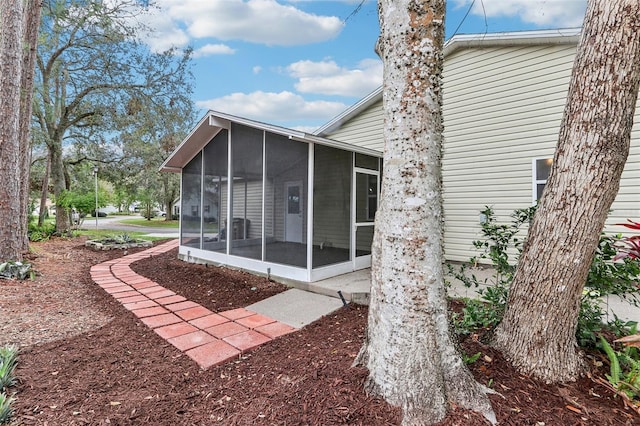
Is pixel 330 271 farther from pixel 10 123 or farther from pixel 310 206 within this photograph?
pixel 10 123

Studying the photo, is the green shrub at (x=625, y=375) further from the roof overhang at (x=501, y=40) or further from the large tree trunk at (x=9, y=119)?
the large tree trunk at (x=9, y=119)

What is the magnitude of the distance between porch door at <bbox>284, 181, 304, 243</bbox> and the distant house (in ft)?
11.3

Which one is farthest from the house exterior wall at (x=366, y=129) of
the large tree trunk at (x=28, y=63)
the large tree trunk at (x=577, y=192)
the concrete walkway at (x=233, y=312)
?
the large tree trunk at (x=28, y=63)

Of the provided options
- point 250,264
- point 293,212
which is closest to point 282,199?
point 293,212

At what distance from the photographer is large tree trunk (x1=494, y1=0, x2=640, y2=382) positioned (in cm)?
176

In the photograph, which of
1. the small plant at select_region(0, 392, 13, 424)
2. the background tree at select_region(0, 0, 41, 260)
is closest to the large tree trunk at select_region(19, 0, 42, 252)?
the background tree at select_region(0, 0, 41, 260)

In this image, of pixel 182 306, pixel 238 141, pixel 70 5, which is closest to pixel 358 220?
pixel 238 141

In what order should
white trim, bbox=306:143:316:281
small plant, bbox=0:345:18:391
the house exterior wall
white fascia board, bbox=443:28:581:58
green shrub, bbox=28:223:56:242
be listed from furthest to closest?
green shrub, bbox=28:223:56:242 → the house exterior wall → white fascia board, bbox=443:28:581:58 → white trim, bbox=306:143:316:281 → small plant, bbox=0:345:18:391

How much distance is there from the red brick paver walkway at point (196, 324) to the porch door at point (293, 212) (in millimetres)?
1508

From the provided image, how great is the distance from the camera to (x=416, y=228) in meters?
1.66

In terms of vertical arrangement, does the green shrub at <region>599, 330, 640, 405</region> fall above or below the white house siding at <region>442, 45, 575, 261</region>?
below

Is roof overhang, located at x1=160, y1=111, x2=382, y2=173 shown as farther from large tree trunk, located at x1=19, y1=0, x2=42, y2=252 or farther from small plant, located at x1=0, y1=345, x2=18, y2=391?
small plant, located at x1=0, y1=345, x2=18, y2=391

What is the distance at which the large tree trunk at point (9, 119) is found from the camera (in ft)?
16.9

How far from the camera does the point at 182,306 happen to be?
4113mm
